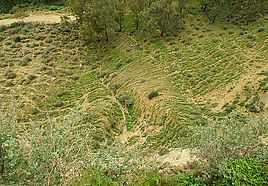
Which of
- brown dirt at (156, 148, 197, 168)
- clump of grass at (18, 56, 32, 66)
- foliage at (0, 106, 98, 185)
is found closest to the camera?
foliage at (0, 106, 98, 185)

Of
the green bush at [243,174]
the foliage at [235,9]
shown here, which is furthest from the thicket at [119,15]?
the green bush at [243,174]

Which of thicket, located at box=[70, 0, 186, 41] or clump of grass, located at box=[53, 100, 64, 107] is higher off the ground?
thicket, located at box=[70, 0, 186, 41]

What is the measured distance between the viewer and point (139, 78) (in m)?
36.2

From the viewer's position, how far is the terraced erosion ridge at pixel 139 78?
2944cm

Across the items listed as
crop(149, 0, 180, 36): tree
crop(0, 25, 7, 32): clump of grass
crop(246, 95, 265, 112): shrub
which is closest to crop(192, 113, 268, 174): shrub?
crop(246, 95, 265, 112): shrub

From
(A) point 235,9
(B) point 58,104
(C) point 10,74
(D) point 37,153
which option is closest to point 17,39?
(C) point 10,74

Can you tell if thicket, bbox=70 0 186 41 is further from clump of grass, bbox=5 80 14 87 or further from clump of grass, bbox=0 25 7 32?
clump of grass, bbox=0 25 7 32

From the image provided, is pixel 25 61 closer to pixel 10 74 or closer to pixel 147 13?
pixel 10 74

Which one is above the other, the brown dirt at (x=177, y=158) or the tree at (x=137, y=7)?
the tree at (x=137, y=7)

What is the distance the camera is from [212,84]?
3325 centimetres

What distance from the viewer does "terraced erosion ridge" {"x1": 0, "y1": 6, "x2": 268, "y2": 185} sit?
96.6 ft

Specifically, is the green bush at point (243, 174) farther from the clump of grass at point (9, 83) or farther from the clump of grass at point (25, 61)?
the clump of grass at point (25, 61)

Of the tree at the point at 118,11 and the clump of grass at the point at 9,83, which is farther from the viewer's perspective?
the tree at the point at 118,11

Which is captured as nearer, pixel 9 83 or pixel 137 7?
pixel 9 83
